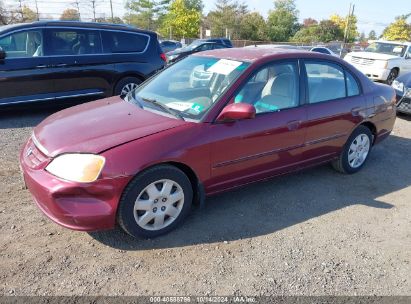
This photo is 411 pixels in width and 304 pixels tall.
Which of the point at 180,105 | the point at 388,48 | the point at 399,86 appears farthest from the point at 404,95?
the point at 388,48

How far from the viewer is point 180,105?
367 centimetres

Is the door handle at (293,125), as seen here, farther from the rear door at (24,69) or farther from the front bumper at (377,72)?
the front bumper at (377,72)

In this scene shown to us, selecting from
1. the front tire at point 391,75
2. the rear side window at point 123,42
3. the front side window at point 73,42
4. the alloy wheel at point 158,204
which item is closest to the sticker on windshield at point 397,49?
the front tire at point 391,75

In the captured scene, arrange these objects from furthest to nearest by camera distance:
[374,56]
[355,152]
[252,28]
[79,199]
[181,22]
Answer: [252,28] < [181,22] < [374,56] < [355,152] < [79,199]

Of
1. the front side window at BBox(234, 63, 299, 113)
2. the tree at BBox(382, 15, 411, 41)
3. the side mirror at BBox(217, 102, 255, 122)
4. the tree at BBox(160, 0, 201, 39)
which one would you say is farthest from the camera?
the tree at BBox(382, 15, 411, 41)

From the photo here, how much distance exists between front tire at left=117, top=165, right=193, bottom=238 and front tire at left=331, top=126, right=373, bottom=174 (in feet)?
7.76

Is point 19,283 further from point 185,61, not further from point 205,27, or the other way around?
point 205,27

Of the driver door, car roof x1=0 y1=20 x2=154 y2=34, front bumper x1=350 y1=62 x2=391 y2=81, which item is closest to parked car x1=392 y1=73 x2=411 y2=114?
the driver door

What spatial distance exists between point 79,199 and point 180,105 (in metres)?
1.34

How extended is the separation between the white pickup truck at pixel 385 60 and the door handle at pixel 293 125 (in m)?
11.4

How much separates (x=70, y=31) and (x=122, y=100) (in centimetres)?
381

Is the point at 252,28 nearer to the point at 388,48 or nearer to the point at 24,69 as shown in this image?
the point at 388,48

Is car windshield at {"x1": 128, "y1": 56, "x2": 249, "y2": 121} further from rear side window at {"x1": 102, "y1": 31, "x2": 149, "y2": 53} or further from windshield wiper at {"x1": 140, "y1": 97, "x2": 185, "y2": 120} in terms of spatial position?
rear side window at {"x1": 102, "y1": 31, "x2": 149, "y2": 53}

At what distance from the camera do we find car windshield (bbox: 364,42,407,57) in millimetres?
14745
